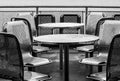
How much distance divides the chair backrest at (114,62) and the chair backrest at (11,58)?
0.81 metres

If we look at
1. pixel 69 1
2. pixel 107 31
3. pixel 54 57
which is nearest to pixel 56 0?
pixel 69 1

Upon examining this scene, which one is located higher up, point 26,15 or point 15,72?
point 26,15

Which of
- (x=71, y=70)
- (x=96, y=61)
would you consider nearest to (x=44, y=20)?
(x=71, y=70)

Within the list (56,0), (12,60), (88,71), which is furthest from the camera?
(56,0)

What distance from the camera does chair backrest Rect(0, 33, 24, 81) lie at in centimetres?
237

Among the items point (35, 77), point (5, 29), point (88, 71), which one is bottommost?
point (88, 71)

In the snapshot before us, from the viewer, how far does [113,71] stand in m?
2.50

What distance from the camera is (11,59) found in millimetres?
2424

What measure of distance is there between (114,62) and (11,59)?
3.16 ft

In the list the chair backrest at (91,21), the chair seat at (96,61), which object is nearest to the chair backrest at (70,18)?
the chair backrest at (91,21)

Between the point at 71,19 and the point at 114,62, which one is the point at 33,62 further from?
the point at 71,19

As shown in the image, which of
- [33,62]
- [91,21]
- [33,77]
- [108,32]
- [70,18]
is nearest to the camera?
[33,77]

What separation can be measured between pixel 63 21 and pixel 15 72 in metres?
3.06

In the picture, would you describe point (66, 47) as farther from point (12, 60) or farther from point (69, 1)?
point (69, 1)
